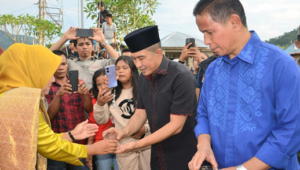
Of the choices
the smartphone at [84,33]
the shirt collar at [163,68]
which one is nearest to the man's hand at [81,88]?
the smartphone at [84,33]

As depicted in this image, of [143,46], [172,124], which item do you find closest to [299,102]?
[172,124]

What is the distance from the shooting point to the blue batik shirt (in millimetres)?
1365

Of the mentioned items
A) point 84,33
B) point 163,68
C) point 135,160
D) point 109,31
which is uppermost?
point 109,31

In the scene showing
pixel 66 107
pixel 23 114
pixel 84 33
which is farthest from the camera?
pixel 84 33

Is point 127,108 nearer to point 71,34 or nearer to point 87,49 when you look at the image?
point 87,49

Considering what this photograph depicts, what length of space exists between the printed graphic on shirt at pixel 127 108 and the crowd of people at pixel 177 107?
1 cm

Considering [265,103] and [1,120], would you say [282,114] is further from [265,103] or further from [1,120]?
[1,120]

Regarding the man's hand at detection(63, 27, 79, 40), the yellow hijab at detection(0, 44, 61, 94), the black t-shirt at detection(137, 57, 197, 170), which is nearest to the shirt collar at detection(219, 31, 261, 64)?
the black t-shirt at detection(137, 57, 197, 170)

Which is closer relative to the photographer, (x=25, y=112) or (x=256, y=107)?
(x=256, y=107)

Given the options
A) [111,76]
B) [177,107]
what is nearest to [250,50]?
[177,107]

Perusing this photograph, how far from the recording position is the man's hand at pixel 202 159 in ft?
5.06

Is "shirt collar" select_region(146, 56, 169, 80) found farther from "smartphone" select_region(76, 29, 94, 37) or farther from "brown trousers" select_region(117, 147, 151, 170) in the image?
"smartphone" select_region(76, 29, 94, 37)

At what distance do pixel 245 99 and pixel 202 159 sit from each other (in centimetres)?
50

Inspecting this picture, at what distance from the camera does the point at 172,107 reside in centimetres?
242
